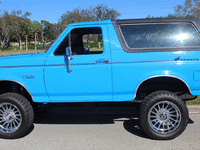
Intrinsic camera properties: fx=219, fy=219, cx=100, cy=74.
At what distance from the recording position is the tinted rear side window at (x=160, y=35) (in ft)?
12.8

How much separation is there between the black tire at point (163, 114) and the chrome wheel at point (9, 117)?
228cm

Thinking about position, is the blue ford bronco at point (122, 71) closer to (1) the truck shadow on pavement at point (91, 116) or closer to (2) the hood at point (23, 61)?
(2) the hood at point (23, 61)

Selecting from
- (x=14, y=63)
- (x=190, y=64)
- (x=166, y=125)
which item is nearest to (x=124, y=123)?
(x=166, y=125)

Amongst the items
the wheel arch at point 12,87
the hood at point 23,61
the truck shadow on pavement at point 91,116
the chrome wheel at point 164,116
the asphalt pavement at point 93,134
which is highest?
the hood at point 23,61

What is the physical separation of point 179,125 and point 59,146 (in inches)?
83.8

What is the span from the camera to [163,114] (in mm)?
3996

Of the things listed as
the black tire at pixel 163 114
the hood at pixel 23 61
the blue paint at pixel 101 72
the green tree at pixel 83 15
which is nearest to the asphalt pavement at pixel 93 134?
the black tire at pixel 163 114

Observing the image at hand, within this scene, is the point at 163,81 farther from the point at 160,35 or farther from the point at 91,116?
the point at 91,116

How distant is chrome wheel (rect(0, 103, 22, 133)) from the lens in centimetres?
406

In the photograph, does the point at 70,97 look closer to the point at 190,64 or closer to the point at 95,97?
the point at 95,97

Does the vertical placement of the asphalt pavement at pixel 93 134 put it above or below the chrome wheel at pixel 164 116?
below

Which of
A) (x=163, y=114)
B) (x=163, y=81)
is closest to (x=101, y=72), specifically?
(x=163, y=81)

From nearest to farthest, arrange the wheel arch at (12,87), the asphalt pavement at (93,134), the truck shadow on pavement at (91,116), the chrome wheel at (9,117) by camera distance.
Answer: the asphalt pavement at (93,134), the chrome wheel at (9,117), the wheel arch at (12,87), the truck shadow on pavement at (91,116)

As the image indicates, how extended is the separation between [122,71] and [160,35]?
3.16 ft
